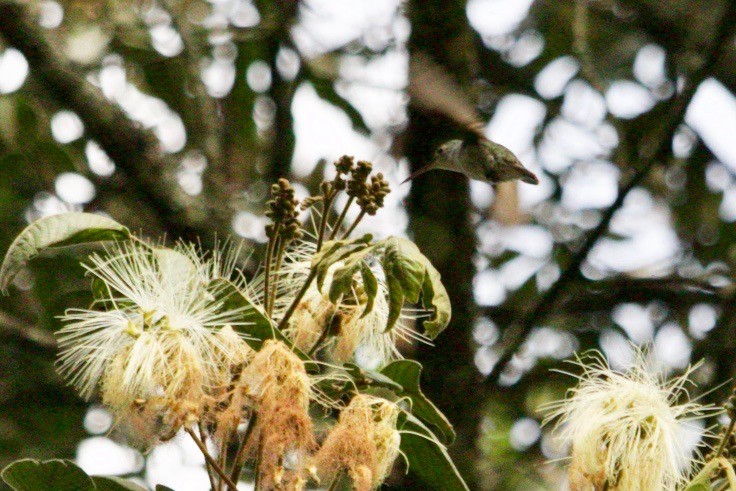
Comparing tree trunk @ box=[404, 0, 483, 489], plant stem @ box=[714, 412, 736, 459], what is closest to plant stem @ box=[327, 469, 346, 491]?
plant stem @ box=[714, 412, 736, 459]

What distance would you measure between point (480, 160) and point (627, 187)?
365 mm

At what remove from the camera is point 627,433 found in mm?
1475

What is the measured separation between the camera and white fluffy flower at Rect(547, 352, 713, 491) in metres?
1.37

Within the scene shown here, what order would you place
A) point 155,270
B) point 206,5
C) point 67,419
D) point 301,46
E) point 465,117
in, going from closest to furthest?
point 155,270
point 465,117
point 67,419
point 301,46
point 206,5

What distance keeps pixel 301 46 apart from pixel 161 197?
123 cm

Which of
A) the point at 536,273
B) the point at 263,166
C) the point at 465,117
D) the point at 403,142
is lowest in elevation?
the point at 536,273

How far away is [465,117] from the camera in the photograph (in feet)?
7.96

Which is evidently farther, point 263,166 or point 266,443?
point 263,166

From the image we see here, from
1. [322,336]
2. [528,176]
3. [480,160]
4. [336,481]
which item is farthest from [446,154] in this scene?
[336,481]

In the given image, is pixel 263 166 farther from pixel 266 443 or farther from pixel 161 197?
pixel 266 443

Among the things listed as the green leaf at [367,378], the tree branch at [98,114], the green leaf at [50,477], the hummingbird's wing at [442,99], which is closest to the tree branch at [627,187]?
the hummingbird's wing at [442,99]

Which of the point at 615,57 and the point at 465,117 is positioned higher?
the point at 465,117

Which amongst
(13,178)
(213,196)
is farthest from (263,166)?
(13,178)

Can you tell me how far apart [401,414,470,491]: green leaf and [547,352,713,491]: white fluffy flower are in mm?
170
